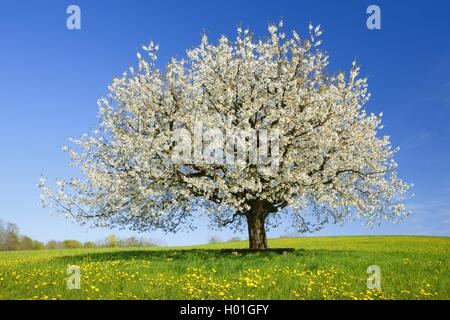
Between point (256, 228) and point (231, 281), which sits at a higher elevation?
point (256, 228)

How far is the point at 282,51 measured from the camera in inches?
1022

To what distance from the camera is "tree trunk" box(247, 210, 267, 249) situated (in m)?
27.5

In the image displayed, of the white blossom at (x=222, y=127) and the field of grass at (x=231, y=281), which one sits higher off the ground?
the white blossom at (x=222, y=127)

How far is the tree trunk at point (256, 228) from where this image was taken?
2748 cm

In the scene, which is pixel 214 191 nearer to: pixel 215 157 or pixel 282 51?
pixel 215 157

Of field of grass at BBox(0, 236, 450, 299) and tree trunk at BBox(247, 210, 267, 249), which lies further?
tree trunk at BBox(247, 210, 267, 249)

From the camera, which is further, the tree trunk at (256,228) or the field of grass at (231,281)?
the tree trunk at (256,228)

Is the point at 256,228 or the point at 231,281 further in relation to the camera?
the point at 256,228

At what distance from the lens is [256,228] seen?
27703 millimetres

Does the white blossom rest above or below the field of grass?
above

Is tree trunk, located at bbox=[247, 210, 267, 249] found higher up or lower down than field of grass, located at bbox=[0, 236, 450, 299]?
higher up
